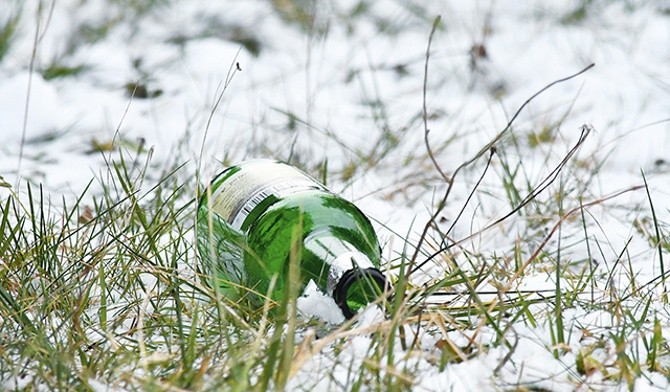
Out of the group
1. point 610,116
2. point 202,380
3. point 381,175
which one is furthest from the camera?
point 610,116

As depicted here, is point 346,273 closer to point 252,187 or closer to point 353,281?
point 353,281

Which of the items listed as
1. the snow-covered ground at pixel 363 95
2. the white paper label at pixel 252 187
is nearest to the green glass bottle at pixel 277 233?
the white paper label at pixel 252 187

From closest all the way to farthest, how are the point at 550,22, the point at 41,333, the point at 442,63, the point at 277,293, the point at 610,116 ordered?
the point at 41,333 < the point at 277,293 < the point at 610,116 < the point at 442,63 < the point at 550,22

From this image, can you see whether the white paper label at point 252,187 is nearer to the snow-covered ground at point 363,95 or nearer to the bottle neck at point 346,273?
the bottle neck at point 346,273

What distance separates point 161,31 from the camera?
3.95m

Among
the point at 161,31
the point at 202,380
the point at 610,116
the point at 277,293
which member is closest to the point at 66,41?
the point at 161,31

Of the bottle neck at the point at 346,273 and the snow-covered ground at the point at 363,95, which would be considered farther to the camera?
the snow-covered ground at the point at 363,95

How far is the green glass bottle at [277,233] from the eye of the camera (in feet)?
5.39

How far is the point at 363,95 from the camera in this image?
345 cm

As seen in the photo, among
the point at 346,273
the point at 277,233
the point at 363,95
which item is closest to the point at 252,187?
the point at 277,233

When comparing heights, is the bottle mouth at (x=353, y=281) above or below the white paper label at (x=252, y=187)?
below

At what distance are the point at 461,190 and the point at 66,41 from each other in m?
1.98

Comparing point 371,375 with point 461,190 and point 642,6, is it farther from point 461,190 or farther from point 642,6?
point 642,6

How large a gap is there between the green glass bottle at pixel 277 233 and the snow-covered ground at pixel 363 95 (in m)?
0.42
